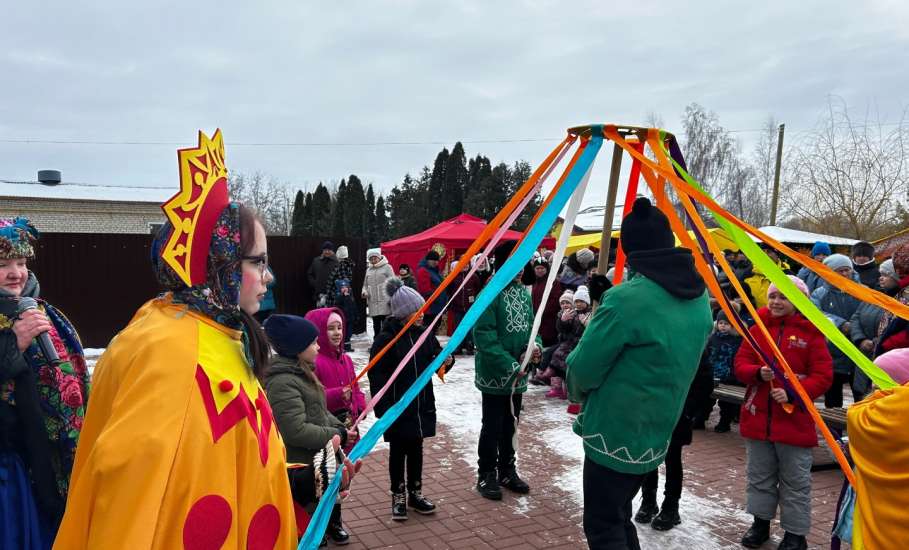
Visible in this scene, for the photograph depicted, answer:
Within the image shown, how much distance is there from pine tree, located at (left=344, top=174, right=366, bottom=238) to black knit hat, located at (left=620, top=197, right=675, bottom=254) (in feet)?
113

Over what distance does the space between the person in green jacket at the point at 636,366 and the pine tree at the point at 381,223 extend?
113 ft

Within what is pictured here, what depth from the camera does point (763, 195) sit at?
31875 millimetres

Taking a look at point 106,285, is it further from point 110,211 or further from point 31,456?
point 110,211

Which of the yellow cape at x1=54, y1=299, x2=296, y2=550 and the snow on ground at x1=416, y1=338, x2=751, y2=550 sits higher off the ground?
the yellow cape at x1=54, y1=299, x2=296, y2=550

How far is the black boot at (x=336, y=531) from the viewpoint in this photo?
405cm

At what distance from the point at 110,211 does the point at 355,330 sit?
17.7 metres

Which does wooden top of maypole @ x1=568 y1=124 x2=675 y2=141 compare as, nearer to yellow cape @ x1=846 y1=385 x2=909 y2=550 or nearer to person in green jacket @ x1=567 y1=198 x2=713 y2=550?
person in green jacket @ x1=567 y1=198 x2=713 y2=550

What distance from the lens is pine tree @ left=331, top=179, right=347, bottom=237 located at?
37.1 meters

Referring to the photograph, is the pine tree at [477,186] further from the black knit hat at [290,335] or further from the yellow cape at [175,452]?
the yellow cape at [175,452]

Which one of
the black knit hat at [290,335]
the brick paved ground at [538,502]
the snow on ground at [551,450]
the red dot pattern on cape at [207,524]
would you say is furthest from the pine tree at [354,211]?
the red dot pattern on cape at [207,524]

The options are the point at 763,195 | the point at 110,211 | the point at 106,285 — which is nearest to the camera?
the point at 106,285

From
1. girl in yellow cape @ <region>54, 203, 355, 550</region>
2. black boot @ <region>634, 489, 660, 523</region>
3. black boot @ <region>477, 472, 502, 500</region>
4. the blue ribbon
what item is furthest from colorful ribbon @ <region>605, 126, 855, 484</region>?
girl in yellow cape @ <region>54, 203, 355, 550</region>

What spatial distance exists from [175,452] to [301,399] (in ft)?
6.64

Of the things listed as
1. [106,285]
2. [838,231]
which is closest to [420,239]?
[106,285]
